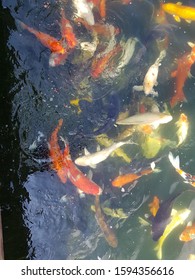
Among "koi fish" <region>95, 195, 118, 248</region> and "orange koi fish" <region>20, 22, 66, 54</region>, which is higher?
"orange koi fish" <region>20, 22, 66, 54</region>

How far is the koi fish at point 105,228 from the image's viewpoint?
3.18 m

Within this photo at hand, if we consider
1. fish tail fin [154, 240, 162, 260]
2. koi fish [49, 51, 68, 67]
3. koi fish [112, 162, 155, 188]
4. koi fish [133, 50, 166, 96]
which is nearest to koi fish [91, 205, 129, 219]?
koi fish [112, 162, 155, 188]

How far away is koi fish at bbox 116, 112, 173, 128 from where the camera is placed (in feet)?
10.3

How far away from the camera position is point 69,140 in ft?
10.4

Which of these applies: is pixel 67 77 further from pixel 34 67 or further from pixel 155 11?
pixel 155 11

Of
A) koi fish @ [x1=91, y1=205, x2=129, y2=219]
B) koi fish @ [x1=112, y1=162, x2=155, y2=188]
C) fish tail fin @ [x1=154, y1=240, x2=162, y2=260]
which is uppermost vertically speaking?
koi fish @ [x1=112, y1=162, x2=155, y2=188]

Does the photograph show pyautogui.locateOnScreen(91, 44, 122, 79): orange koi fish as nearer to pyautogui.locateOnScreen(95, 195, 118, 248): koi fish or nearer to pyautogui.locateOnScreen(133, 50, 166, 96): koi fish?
pyautogui.locateOnScreen(133, 50, 166, 96): koi fish

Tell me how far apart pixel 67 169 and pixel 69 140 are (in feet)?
0.59

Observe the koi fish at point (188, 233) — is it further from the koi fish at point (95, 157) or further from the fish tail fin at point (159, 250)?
the koi fish at point (95, 157)

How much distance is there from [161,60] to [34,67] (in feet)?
2.58

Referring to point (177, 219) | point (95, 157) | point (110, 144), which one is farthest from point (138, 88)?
point (177, 219)

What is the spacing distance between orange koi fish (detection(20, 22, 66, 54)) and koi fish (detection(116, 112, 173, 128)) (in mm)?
580

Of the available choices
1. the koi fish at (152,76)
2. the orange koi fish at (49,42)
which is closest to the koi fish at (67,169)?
the orange koi fish at (49,42)

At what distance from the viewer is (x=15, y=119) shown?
318 centimetres
